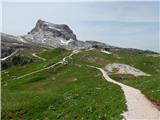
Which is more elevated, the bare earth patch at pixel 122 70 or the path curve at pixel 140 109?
the path curve at pixel 140 109

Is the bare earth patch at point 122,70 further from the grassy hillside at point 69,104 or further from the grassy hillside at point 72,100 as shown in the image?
the grassy hillside at point 69,104

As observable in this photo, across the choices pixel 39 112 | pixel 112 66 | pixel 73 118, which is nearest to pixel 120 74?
pixel 112 66

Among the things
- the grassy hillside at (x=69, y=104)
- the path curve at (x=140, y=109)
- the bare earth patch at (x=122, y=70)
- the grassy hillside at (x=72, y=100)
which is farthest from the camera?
the bare earth patch at (x=122, y=70)

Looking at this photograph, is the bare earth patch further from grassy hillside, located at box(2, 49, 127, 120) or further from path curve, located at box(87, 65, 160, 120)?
path curve, located at box(87, 65, 160, 120)

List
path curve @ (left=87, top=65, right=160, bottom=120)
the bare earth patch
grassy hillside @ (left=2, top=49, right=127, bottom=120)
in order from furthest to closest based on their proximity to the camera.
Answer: the bare earth patch < grassy hillside @ (left=2, top=49, right=127, bottom=120) < path curve @ (left=87, top=65, right=160, bottom=120)

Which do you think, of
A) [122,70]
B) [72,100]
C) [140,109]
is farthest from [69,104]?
[122,70]

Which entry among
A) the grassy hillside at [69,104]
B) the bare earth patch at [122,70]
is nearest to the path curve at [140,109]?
the grassy hillside at [69,104]

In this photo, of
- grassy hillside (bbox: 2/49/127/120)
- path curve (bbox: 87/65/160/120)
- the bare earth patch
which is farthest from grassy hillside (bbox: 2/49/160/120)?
the bare earth patch

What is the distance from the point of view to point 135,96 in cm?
4725

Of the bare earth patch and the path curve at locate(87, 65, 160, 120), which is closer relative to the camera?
the path curve at locate(87, 65, 160, 120)

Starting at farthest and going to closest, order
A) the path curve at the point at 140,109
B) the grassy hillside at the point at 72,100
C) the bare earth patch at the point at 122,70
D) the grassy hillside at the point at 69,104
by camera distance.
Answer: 1. the bare earth patch at the point at 122,70
2. the grassy hillside at the point at 72,100
3. the grassy hillside at the point at 69,104
4. the path curve at the point at 140,109

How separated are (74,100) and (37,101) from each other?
5.88 meters

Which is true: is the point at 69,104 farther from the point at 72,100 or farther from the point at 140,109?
the point at 140,109

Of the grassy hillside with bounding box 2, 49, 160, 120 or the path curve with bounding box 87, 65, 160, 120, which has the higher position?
the path curve with bounding box 87, 65, 160, 120
